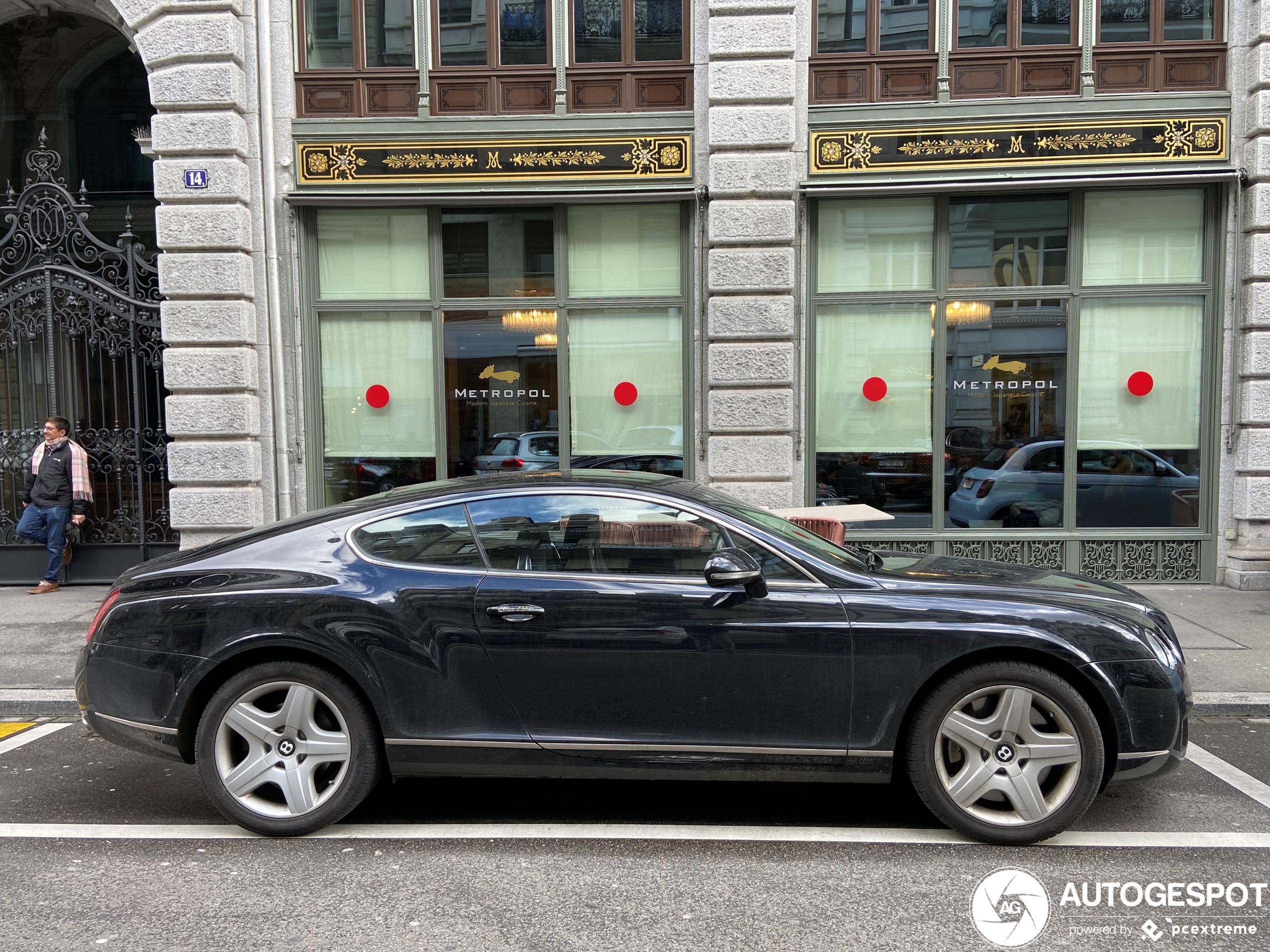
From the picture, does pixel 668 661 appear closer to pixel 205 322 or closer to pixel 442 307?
pixel 442 307

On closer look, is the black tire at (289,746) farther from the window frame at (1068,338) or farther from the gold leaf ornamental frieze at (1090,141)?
the gold leaf ornamental frieze at (1090,141)

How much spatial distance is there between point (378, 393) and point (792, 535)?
677 cm

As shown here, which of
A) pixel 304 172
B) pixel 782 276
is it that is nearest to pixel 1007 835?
pixel 782 276

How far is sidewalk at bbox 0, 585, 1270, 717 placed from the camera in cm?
604

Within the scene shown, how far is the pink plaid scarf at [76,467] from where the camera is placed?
9.51 m

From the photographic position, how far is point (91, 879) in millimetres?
3641

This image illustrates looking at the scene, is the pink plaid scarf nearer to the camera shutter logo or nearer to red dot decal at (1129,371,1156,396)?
the camera shutter logo

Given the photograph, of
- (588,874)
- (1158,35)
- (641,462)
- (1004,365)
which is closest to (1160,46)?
(1158,35)

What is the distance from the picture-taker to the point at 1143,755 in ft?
12.4

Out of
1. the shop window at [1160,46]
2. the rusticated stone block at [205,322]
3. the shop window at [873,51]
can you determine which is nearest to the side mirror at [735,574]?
the shop window at [873,51]

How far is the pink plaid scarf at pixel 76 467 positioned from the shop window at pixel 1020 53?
953 centimetres

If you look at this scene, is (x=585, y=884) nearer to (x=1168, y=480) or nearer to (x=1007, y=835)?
(x=1007, y=835)

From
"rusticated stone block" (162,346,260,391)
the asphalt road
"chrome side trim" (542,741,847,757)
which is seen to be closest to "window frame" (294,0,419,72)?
"rusticated stone block" (162,346,260,391)

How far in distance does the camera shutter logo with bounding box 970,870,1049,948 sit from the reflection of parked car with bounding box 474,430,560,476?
22.6ft
